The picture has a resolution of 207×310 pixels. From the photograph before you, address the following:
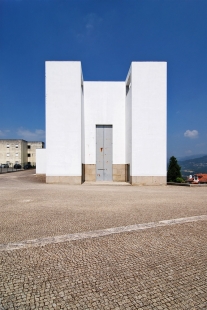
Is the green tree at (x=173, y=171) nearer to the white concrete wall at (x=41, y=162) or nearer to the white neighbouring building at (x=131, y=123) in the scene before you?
the white neighbouring building at (x=131, y=123)

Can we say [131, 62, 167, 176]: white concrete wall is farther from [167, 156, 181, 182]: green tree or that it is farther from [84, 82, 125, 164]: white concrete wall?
[167, 156, 181, 182]: green tree

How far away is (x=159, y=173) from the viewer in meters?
16.5

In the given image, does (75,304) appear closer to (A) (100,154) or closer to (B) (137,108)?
(B) (137,108)

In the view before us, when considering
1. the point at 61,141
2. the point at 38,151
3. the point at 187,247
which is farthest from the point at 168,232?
the point at 38,151

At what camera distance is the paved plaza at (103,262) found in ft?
7.83

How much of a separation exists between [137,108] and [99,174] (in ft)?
23.4

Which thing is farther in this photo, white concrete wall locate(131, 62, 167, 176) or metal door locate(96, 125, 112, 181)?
metal door locate(96, 125, 112, 181)

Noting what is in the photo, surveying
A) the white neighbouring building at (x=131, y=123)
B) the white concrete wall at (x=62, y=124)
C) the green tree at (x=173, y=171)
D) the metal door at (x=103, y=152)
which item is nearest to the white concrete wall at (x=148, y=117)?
the white neighbouring building at (x=131, y=123)

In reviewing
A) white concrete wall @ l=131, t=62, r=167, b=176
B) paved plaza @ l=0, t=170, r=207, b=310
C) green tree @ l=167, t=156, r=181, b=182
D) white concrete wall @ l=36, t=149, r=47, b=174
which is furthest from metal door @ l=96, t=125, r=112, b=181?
paved plaza @ l=0, t=170, r=207, b=310

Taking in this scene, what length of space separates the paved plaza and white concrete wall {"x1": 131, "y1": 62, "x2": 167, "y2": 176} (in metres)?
10.8

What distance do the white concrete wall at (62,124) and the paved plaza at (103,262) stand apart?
10.6m

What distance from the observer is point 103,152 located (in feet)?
63.7

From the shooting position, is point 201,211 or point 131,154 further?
point 131,154

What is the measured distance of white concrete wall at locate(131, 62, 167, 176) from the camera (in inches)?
648
